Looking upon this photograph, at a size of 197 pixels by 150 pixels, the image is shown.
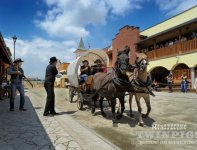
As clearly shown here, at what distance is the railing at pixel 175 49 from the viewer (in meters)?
22.0

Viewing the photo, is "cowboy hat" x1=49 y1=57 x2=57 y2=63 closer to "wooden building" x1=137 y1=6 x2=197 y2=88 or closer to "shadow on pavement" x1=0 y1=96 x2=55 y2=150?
"shadow on pavement" x1=0 y1=96 x2=55 y2=150

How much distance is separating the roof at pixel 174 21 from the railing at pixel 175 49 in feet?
10.4

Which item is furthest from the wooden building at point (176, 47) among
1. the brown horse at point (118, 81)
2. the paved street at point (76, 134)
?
the brown horse at point (118, 81)

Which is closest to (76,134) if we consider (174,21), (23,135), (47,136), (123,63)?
(47,136)

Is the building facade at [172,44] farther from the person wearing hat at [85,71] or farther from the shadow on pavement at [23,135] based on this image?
the shadow on pavement at [23,135]

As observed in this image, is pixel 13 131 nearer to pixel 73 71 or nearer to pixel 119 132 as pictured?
pixel 119 132

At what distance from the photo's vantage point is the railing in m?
22.0

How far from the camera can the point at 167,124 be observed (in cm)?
690

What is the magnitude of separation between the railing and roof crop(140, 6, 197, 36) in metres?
3.16

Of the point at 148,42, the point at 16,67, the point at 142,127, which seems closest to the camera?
the point at 142,127

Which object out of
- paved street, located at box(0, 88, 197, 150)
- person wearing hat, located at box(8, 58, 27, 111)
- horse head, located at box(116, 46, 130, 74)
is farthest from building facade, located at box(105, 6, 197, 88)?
person wearing hat, located at box(8, 58, 27, 111)

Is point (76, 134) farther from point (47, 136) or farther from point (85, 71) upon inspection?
point (85, 71)

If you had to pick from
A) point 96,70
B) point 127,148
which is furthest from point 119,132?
point 96,70

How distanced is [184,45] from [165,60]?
10.7ft
